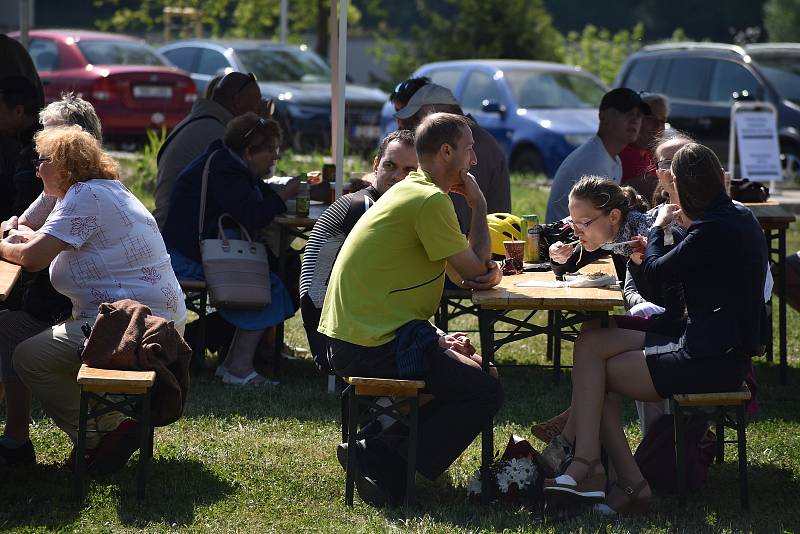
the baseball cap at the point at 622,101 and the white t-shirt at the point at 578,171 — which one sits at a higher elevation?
the baseball cap at the point at 622,101

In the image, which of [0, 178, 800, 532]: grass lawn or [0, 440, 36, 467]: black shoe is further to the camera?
[0, 440, 36, 467]: black shoe

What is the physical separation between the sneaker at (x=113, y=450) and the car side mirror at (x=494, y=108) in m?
9.62

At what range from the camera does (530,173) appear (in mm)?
14234

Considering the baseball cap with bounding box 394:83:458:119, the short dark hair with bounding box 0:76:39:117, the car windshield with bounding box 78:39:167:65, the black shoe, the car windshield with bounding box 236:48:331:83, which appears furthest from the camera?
the car windshield with bounding box 236:48:331:83

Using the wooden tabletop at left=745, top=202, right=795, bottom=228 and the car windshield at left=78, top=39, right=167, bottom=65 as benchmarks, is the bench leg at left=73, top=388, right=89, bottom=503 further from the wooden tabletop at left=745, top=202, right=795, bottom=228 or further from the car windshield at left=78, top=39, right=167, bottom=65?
the car windshield at left=78, top=39, right=167, bottom=65

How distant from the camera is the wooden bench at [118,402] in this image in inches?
174

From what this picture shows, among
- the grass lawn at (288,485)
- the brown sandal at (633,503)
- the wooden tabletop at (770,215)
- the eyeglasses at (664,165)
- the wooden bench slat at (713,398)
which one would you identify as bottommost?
the grass lawn at (288,485)

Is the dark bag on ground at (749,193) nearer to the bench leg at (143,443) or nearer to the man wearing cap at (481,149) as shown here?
the man wearing cap at (481,149)

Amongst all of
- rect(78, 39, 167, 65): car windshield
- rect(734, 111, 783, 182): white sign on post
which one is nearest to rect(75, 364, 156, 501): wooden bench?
rect(734, 111, 783, 182): white sign on post

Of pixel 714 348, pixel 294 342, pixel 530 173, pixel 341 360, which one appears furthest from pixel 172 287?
pixel 530 173

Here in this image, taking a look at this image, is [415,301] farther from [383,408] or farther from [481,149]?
[481,149]

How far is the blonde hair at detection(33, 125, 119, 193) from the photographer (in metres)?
4.73

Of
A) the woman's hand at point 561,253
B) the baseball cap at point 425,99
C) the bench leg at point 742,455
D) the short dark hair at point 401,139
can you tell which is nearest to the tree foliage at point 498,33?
the baseball cap at point 425,99

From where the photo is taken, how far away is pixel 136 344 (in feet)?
14.8
